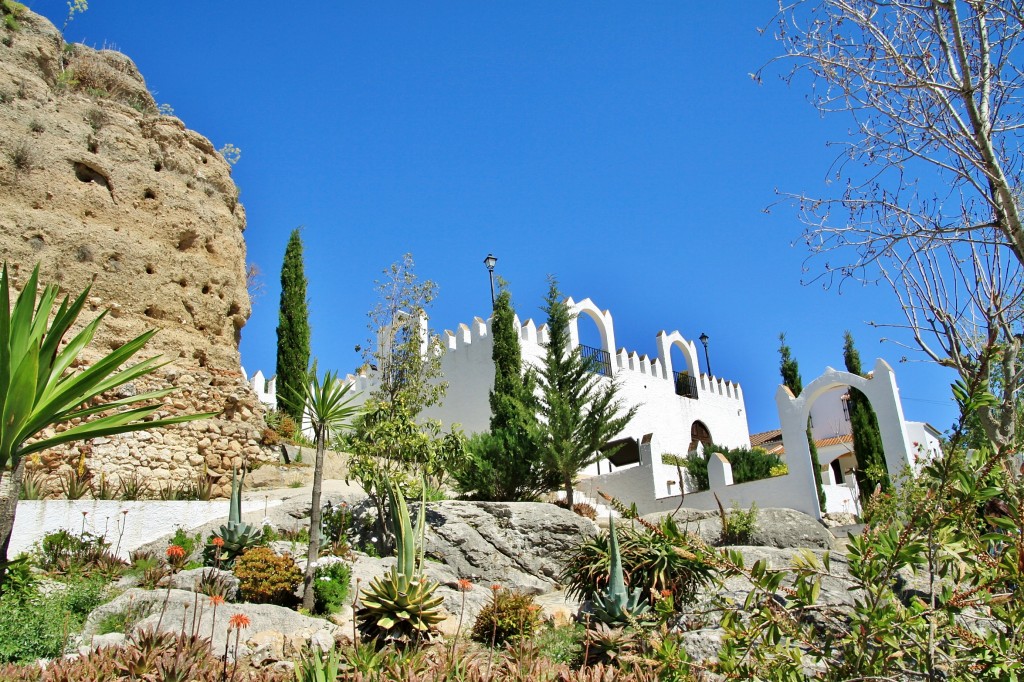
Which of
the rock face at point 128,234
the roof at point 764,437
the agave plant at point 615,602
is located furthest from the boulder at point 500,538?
the roof at point 764,437

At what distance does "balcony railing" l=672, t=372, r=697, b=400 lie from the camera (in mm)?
29672

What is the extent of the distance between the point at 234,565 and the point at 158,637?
3.53 metres

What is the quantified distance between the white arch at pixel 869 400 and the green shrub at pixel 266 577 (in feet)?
39.8

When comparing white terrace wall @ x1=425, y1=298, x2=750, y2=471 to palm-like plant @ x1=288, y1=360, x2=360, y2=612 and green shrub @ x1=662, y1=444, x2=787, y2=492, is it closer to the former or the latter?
green shrub @ x1=662, y1=444, x2=787, y2=492

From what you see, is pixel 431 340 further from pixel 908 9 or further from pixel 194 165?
pixel 908 9

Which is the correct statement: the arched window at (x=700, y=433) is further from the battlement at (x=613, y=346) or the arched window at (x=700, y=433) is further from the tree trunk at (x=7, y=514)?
the tree trunk at (x=7, y=514)

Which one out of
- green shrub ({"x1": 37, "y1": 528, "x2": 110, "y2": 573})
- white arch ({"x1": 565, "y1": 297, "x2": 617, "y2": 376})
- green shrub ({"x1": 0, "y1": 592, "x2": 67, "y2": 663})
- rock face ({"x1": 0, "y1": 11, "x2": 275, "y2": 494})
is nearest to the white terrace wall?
white arch ({"x1": 565, "y1": 297, "x2": 617, "y2": 376})

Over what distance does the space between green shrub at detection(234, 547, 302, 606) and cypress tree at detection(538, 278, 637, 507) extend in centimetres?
881

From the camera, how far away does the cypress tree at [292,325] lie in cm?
2128

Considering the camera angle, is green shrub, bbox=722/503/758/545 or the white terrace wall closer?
green shrub, bbox=722/503/758/545

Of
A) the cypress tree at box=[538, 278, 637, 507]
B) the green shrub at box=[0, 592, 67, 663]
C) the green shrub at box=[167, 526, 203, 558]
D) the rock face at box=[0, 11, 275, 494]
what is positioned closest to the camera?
the green shrub at box=[0, 592, 67, 663]

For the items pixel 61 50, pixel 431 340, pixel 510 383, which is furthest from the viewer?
pixel 510 383

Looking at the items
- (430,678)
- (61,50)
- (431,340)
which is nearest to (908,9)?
(430,678)

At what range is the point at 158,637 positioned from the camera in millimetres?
5398
